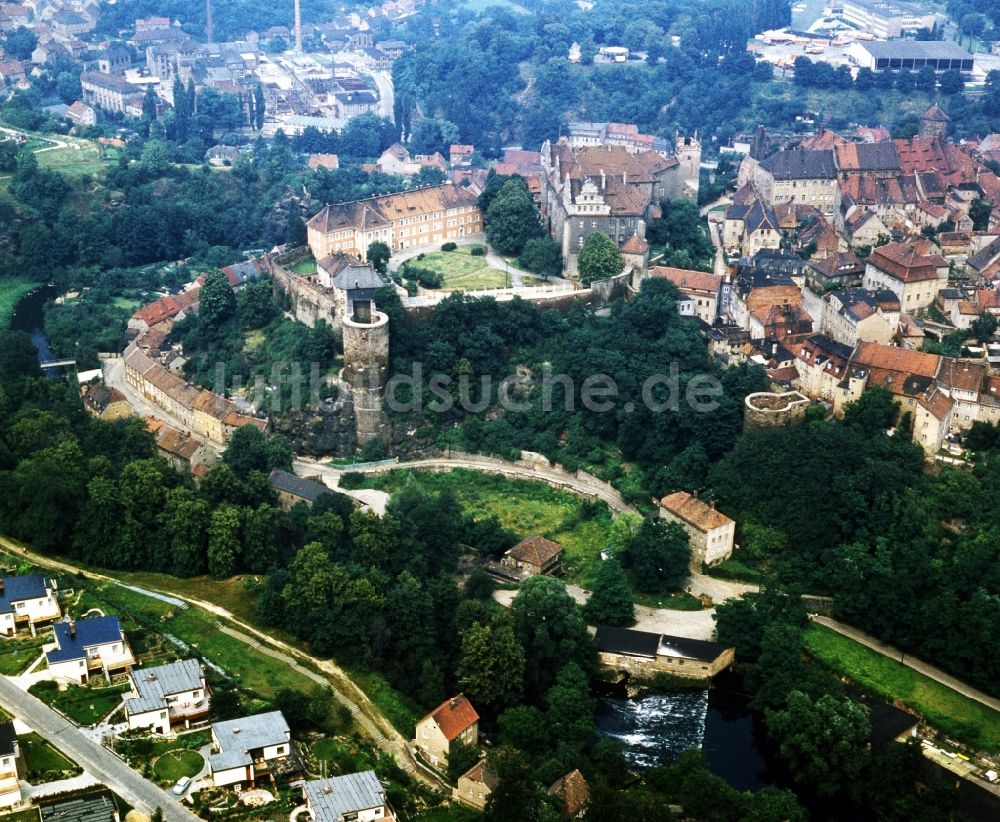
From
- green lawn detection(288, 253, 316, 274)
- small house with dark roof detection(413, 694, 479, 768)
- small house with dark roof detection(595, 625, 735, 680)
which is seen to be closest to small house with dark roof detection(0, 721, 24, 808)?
small house with dark roof detection(413, 694, 479, 768)

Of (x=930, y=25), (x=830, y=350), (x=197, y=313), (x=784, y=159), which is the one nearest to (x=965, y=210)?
(x=784, y=159)

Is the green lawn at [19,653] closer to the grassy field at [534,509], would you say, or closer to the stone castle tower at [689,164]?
the grassy field at [534,509]

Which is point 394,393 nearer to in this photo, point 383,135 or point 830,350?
point 830,350

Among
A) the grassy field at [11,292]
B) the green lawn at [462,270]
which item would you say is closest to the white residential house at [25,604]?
the green lawn at [462,270]

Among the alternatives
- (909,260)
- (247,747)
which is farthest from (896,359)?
(247,747)

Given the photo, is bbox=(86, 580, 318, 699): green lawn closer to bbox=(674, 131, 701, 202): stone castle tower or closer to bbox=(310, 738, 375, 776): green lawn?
bbox=(310, 738, 375, 776): green lawn

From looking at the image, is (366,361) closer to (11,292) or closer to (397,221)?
(397,221)
